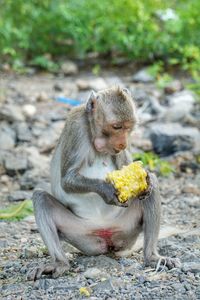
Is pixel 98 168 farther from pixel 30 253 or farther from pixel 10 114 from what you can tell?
pixel 10 114

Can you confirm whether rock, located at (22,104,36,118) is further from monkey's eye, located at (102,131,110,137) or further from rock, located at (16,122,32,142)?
monkey's eye, located at (102,131,110,137)

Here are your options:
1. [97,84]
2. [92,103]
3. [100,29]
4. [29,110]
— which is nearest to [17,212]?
[92,103]

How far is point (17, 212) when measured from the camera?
27.5 feet

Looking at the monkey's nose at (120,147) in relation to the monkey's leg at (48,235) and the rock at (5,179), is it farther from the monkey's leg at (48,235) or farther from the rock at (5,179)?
the rock at (5,179)

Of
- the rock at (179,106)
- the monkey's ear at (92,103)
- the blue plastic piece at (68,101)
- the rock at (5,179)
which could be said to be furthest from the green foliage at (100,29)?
the monkey's ear at (92,103)

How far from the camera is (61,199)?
22.0 feet

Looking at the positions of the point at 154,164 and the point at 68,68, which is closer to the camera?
the point at 154,164

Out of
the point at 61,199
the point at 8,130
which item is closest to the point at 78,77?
the point at 8,130

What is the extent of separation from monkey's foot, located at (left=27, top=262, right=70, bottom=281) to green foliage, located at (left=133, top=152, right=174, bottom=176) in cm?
401

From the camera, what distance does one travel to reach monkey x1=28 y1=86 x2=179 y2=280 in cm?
629

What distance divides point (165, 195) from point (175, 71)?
22.0ft

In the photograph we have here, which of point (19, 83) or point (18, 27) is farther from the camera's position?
point (18, 27)

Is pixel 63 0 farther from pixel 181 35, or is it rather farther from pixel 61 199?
pixel 61 199

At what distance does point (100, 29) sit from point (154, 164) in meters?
6.21
